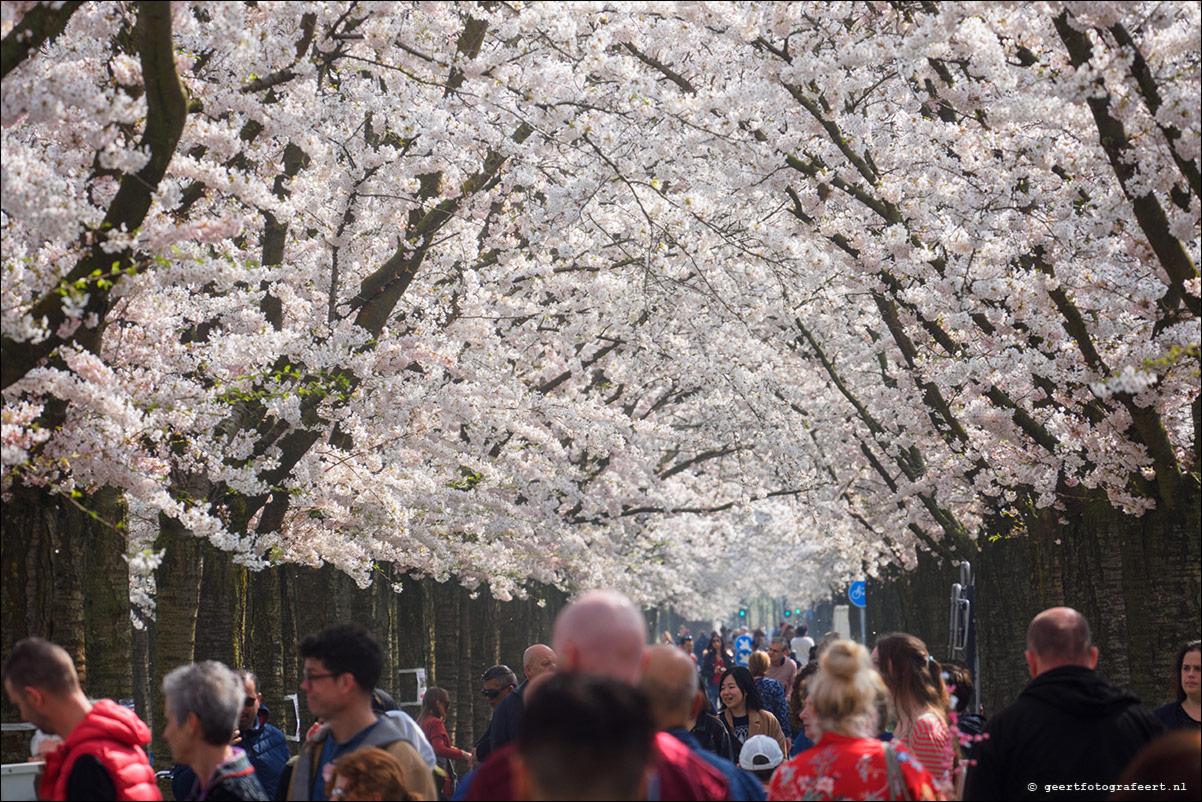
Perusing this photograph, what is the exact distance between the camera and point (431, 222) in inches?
528

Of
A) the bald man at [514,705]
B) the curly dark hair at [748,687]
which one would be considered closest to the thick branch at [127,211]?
the bald man at [514,705]

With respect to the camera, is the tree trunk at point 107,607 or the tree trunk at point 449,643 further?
the tree trunk at point 449,643

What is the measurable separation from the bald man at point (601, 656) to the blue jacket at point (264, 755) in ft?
14.1

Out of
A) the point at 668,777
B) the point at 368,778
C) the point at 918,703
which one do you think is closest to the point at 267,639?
the point at 918,703

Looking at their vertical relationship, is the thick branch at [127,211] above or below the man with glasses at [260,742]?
above

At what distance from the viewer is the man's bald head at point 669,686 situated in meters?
5.04

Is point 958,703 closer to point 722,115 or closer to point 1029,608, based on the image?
point 722,115

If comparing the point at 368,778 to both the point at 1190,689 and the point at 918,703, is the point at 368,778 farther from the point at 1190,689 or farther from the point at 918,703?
the point at 1190,689

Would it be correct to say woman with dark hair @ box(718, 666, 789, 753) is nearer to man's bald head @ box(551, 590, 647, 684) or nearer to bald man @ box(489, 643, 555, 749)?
bald man @ box(489, 643, 555, 749)

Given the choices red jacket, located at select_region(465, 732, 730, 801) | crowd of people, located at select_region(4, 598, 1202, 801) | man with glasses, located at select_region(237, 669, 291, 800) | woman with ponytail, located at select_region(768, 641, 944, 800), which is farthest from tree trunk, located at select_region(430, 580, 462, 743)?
red jacket, located at select_region(465, 732, 730, 801)

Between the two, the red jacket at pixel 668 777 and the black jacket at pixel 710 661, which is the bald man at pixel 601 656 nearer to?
the red jacket at pixel 668 777

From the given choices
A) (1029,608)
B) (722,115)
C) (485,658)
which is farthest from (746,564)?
(722,115)

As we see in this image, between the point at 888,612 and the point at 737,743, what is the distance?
120 ft

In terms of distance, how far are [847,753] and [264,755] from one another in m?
4.48
